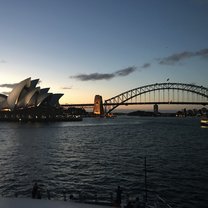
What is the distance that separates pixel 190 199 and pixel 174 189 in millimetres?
2163

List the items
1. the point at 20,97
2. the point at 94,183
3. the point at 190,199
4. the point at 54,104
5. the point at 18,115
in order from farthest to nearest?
the point at 54,104, the point at 18,115, the point at 20,97, the point at 94,183, the point at 190,199

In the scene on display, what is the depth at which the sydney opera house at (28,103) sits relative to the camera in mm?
118906

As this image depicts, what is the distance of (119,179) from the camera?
78.8 feet

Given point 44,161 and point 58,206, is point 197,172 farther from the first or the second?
point 58,206

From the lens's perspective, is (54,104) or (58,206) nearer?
(58,206)

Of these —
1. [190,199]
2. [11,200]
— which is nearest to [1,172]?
[190,199]

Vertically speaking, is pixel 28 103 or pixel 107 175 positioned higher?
pixel 28 103

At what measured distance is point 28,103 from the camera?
131 meters

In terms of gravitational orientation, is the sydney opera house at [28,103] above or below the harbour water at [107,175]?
above

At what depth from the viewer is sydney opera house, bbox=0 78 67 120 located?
11891 cm

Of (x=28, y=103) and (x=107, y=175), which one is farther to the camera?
(x=28, y=103)

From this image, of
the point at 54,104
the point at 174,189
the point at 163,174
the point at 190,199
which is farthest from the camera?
the point at 54,104

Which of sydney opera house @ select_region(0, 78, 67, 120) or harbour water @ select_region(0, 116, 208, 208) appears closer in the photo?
harbour water @ select_region(0, 116, 208, 208)

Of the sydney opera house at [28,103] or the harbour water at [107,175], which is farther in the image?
the sydney opera house at [28,103]
